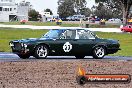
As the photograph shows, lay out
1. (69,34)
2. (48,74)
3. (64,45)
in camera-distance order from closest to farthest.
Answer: (48,74)
(64,45)
(69,34)

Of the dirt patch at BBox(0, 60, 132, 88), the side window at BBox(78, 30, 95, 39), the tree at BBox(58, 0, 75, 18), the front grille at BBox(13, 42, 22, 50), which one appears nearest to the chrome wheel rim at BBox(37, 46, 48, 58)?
the front grille at BBox(13, 42, 22, 50)

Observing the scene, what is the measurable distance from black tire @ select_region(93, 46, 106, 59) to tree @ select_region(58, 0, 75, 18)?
14711 cm

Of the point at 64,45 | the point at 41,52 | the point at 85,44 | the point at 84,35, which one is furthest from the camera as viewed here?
the point at 84,35

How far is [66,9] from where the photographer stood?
17250cm

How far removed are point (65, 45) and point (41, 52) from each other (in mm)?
1034

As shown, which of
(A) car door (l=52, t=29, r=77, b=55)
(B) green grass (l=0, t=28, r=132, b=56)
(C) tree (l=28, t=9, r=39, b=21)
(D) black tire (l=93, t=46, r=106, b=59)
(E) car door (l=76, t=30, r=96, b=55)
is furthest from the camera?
(C) tree (l=28, t=9, r=39, b=21)

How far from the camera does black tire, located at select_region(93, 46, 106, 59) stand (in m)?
19.1

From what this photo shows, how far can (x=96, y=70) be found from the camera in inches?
545

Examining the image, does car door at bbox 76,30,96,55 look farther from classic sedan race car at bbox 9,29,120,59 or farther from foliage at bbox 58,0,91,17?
foliage at bbox 58,0,91,17

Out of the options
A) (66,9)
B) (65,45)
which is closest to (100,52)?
(65,45)

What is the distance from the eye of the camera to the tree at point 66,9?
16800 cm

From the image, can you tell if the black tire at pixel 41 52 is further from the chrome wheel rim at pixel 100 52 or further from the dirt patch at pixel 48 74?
the dirt patch at pixel 48 74

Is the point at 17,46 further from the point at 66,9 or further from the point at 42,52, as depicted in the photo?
the point at 66,9

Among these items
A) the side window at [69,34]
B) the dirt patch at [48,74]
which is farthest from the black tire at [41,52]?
the dirt patch at [48,74]
